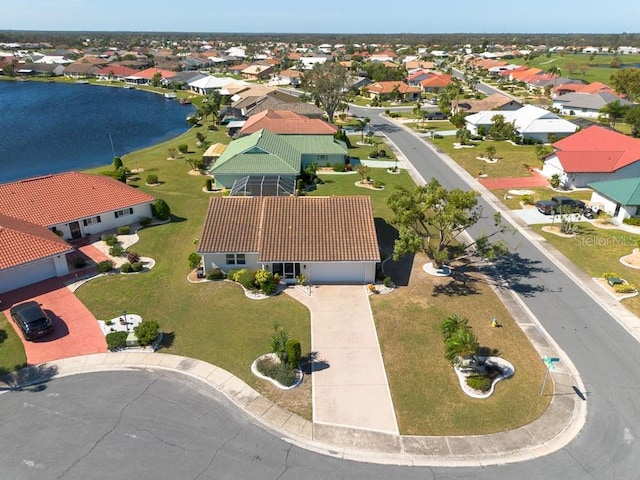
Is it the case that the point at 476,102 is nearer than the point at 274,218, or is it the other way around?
the point at 274,218

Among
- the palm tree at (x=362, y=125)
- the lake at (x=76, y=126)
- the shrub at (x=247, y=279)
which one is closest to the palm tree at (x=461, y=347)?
the shrub at (x=247, y=279)

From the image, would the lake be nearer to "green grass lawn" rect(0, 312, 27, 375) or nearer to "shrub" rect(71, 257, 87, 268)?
"shrub" rect(71, 257, 87, 268)

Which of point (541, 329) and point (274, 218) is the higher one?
point (274, 218)

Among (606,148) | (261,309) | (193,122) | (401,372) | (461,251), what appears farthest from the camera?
(193,122)

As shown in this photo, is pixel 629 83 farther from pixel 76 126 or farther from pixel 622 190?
pixel 76 126

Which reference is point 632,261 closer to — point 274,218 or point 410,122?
point 274,218

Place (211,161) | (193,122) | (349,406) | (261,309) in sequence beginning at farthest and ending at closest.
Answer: (193,122) < (211,161) < (261,309) < (349,406)

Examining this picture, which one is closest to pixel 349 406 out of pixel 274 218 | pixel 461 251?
pixel 274 218
